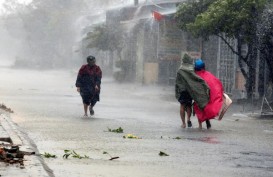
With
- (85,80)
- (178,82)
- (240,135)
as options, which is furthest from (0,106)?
(240,135)

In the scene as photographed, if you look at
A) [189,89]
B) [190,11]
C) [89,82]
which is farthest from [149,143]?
[190,11]

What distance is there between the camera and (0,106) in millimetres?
20156

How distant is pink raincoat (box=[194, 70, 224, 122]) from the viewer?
16.4m

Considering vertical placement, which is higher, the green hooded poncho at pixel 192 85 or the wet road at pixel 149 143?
the green hooded poncho at pixel 192 85

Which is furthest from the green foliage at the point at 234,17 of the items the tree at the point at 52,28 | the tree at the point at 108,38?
the tree at the point at 52,28

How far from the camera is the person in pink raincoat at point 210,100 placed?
1642 centimetres

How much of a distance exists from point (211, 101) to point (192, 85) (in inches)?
21.3

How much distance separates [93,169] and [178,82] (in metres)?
8.07

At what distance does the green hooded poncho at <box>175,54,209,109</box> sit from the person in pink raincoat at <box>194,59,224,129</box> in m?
0.13

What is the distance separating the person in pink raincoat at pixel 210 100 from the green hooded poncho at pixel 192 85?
126mm

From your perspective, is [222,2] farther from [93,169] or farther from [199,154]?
[93,169]

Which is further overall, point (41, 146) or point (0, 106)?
point (0, 106)

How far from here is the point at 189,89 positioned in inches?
658

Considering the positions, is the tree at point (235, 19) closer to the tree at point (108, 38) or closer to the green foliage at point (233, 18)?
the green foliage at point (233, 18)
